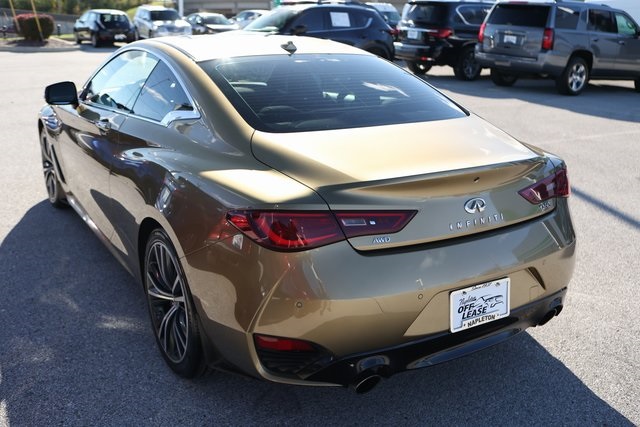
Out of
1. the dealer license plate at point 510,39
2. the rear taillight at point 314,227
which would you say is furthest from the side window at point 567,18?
the rear taillight at point 314,227

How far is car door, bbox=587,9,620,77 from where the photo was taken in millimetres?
13664

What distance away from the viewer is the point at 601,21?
13.8 m

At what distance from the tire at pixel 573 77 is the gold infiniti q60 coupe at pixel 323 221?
36.1 feet

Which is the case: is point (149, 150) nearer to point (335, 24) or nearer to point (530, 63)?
point (530, 63)

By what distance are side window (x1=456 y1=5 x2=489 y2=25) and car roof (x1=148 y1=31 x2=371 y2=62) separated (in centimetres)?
1249

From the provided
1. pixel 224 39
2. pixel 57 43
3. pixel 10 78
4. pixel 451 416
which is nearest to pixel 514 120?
pixel 224 39

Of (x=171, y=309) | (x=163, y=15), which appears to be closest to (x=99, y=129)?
(x=171, y=309)

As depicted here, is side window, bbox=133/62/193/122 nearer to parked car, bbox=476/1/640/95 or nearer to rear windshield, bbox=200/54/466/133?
rear windshield, bbox=200/54/466/133

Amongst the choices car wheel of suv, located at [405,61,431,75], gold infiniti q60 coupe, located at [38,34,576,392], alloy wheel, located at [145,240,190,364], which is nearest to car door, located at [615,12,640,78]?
car wheel of suv, located at [405,61,431,75]

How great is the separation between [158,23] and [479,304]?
89.8 ft

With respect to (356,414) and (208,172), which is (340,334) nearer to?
(356,414)

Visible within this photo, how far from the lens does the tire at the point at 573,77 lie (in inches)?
530

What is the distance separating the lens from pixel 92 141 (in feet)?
13.4

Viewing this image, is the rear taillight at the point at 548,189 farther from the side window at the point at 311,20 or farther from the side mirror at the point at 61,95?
the side window at the point at 311,20
